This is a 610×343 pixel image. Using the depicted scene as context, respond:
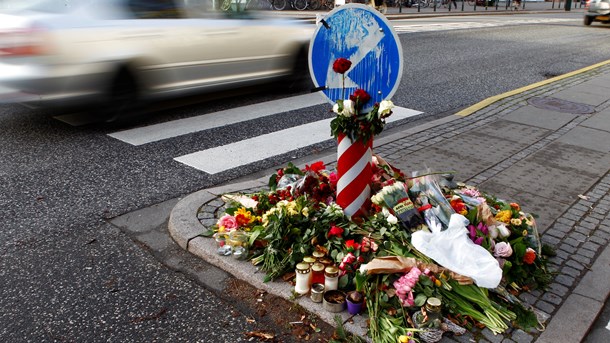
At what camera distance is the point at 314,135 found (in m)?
7.04

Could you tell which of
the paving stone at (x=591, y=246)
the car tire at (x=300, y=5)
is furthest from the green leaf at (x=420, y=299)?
the car tire at (x=300, y=5)

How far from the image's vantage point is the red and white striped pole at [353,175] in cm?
390

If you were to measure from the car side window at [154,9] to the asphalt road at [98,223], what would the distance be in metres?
1.29

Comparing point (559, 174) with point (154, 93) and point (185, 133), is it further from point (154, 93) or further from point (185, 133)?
point (154, 93)

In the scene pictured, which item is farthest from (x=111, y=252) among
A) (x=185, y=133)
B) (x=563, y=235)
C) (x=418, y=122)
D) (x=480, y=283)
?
(x=418, y=122)

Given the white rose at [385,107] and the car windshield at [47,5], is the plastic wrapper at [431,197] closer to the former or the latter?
the white rose at [385,107]

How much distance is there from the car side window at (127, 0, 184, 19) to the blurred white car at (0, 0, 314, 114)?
1cm

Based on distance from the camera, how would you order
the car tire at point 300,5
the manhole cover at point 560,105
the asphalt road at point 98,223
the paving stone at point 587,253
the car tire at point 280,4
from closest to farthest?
the asphalt road at point 98,223 → the paving stone at point 587,253 → the manhole cover at point 560,105 → the car tire at point 280,4 → the car tire at point 300,5

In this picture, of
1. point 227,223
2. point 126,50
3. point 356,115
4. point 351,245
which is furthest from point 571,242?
point 126,50

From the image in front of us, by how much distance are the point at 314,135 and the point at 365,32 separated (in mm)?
3279

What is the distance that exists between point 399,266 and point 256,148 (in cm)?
330

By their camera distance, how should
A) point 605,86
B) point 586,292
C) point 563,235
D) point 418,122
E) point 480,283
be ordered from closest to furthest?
1. point 480,283
2. point 586,292
3. point 563,235
4. point 418,122
5. point 605,86

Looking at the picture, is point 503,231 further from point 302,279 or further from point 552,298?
point 302,279

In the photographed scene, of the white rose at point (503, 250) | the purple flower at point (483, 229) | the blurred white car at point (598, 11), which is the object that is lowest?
the blurred white car at point (598, 11)
